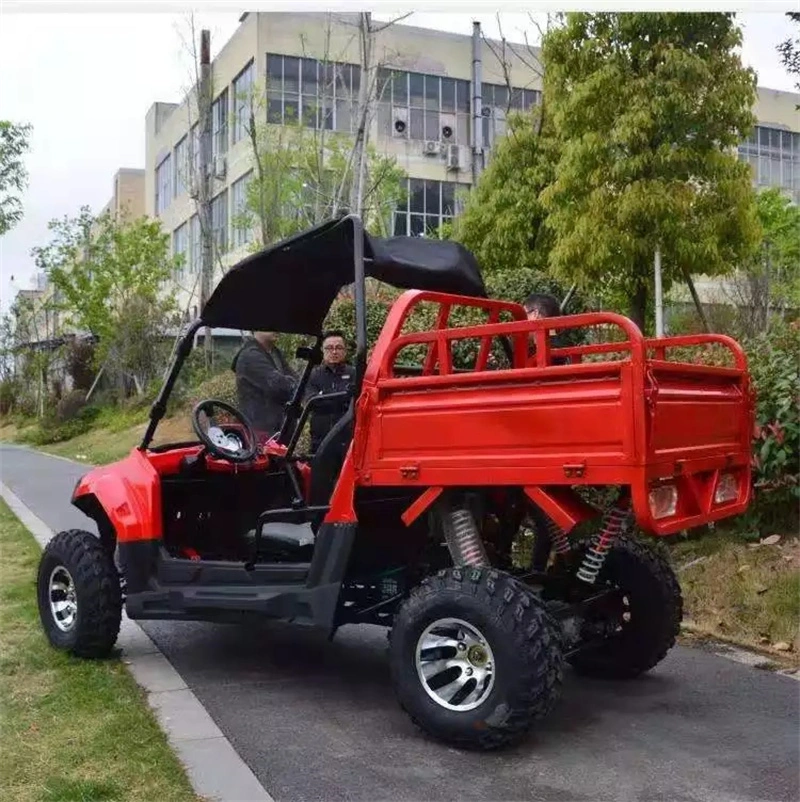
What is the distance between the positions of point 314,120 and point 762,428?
56.2 feet

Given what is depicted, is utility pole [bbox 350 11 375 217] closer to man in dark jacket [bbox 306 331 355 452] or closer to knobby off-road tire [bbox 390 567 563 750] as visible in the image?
man in dark jacket [bbox 306 331 355 452]

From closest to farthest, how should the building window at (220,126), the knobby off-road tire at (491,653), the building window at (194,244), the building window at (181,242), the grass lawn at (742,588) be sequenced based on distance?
1. the knobby off-road tire at (491,653)
2. the grass lawn at (742,588)
3. the building window at (220,126)
4. the building window at (194,244)
5. the building window at (181,242)

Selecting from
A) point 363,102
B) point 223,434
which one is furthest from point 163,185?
point 223,434

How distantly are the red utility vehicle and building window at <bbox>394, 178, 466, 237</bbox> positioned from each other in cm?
2726

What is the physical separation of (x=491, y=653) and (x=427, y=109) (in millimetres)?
30333

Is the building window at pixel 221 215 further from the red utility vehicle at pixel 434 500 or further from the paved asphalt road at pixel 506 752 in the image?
the paved asphalt road at pixel 506 752

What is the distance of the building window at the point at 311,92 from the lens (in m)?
20.7

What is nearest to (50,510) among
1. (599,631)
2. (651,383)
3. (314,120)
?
(599,631)

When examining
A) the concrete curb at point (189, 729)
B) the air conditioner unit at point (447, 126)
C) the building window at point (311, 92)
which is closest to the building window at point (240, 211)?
the building window at point (311, 92)

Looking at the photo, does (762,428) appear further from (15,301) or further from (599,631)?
(15,301)

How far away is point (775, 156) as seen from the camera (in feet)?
70.0

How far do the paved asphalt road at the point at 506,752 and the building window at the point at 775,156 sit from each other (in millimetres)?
10684

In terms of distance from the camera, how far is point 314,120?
22.4 meters

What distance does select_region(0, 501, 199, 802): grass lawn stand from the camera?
370 centimetres
